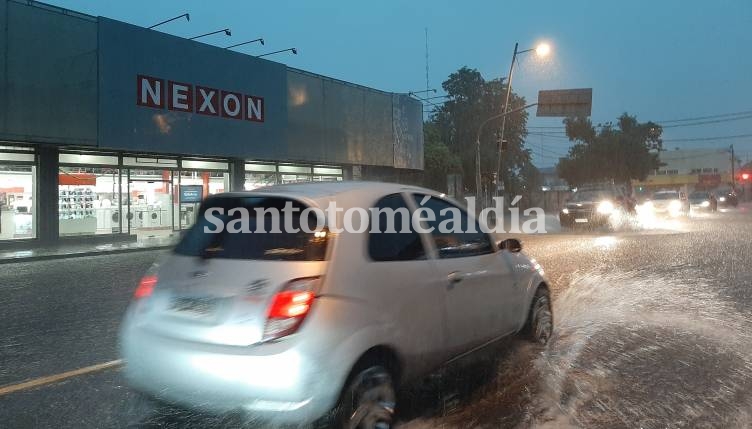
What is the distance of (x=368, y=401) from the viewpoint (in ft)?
11.1

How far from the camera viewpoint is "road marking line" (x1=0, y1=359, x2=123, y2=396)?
469 centimetres

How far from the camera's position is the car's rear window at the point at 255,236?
3457 millimetres

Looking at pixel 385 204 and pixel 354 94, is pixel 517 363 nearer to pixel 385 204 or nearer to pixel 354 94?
pixel 385 204

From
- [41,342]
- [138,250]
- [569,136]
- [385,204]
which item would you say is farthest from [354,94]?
[569,136]

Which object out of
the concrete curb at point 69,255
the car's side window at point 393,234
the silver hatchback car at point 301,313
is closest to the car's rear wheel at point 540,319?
the silver hatchback car at point 301,313

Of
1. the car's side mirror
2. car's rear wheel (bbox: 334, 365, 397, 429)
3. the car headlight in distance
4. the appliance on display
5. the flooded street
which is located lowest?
the flooded street

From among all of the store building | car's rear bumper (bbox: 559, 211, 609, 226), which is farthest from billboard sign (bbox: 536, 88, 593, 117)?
the store building

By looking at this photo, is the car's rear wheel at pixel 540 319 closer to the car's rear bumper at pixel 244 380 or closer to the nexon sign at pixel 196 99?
the car's rear bumper at pixel 244 380

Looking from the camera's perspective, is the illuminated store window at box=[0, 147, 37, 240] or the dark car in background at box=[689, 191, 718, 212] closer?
the illuminated store window at box=[0, 147, 37, 240]

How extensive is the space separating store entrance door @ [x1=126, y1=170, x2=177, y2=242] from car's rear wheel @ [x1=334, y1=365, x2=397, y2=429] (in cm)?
1865

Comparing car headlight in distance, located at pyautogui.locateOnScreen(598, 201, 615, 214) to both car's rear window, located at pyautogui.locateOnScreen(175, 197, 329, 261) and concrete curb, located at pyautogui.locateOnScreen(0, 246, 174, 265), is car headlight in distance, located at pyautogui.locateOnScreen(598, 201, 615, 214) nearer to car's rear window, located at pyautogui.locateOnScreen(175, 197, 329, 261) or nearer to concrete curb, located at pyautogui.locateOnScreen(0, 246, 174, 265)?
concrete curb, located at pyautogui.locateOnScreen(0, 246, 174, 265)

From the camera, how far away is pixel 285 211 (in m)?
3.68

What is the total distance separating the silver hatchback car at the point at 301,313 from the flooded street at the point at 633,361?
2.24ft

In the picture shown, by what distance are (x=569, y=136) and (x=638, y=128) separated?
240 inches
